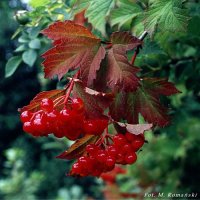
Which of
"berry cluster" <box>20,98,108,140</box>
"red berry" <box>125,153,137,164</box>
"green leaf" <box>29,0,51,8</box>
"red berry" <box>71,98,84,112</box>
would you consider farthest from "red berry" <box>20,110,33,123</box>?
"green leaf" <box>29,0,51,8</box>

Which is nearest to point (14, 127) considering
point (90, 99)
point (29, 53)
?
point (29, 53)

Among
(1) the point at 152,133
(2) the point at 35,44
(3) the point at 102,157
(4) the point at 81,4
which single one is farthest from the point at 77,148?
(1) the point at 152,133

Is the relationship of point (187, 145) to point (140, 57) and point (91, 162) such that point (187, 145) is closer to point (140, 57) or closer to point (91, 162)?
point (140, 57)

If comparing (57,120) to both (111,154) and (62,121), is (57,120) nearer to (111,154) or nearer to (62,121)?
(62,121)

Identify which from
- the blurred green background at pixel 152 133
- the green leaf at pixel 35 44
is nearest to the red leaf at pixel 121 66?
the blurred green background at pixel 152 133

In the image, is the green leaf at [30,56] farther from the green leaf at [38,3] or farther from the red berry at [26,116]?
the red berry at [26,116]

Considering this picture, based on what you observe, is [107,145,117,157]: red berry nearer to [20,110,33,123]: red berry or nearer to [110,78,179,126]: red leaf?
[110,78,179,126]: red leaf
